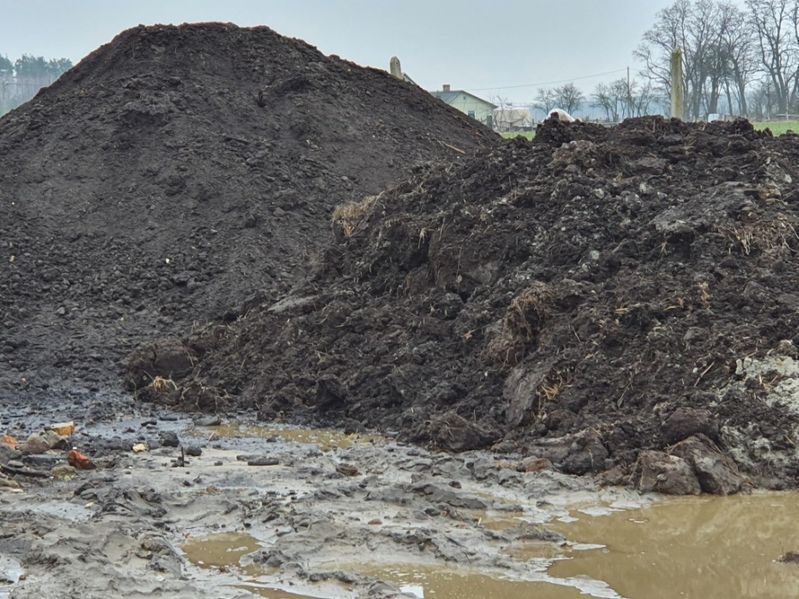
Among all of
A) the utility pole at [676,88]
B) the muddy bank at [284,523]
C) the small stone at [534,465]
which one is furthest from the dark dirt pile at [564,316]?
the utility pole at [676,88]

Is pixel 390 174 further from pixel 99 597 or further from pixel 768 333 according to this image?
pixel 99 597

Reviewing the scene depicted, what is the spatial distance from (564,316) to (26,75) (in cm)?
10053

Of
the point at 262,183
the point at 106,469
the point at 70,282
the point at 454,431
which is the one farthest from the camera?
the point at 262,183

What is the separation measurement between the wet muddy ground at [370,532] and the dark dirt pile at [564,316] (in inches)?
22.9

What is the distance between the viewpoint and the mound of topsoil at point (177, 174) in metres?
12.6

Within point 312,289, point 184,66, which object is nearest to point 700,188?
point 312,289

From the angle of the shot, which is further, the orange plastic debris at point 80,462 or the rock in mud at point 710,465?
the orange plastic debris at point 80,462

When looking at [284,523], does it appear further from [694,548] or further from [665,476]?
[665,476]

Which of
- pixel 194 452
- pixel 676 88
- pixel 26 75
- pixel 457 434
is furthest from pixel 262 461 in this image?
pixel 26 75

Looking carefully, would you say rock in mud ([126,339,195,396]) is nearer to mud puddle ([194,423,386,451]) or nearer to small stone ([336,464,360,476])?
mud puddle ([194,423,386,451])

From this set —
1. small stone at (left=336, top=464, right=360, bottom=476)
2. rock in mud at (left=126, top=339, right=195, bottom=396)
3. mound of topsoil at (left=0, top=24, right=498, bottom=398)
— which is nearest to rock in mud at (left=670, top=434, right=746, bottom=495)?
small stone at (left=336, top=464, right=360, bottom=476)

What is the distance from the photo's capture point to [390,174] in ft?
54.6

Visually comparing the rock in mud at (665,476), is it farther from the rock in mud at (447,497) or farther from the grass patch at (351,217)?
the grass patch at (351,217)

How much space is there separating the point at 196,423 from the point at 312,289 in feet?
7.53
